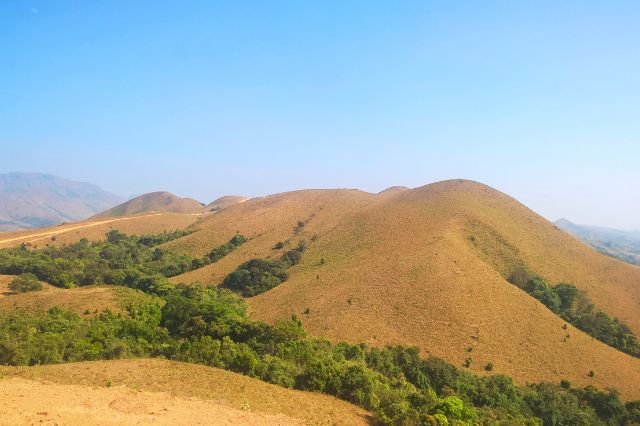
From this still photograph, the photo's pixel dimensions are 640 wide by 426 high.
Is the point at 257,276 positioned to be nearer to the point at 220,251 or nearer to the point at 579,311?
the point at 220,251

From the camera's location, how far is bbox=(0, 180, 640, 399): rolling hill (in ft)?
123

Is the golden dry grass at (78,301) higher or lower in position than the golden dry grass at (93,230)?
Answer: lower

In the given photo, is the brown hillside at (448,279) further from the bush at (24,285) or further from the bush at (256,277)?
the bush at (24,285)

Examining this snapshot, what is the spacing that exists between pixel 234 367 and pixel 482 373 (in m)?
21.2

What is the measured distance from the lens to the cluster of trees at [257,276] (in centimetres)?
5250

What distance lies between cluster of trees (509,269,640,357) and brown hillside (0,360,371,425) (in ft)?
119

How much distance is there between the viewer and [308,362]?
2314 cm

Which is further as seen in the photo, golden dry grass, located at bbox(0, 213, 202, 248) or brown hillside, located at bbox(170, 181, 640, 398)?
golden dry grass, located at bbox(0, 213, 202, 248)

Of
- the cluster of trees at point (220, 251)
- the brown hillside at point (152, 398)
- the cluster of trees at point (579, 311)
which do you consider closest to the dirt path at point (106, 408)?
the brown hillside at point (152, 398)

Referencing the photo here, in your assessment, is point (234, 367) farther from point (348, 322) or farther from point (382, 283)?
point (382, 283)

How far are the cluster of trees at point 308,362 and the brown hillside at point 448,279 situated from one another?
19.2ft

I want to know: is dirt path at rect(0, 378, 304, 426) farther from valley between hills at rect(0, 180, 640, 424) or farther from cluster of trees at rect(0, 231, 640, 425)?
cluster of trees at rect(0, 231, 640, 425)

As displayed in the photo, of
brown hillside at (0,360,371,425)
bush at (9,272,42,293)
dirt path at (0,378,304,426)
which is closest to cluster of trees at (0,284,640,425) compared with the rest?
brown hillside at (0,360,371,425)

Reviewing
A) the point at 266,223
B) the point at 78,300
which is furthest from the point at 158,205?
the point at 78,300
